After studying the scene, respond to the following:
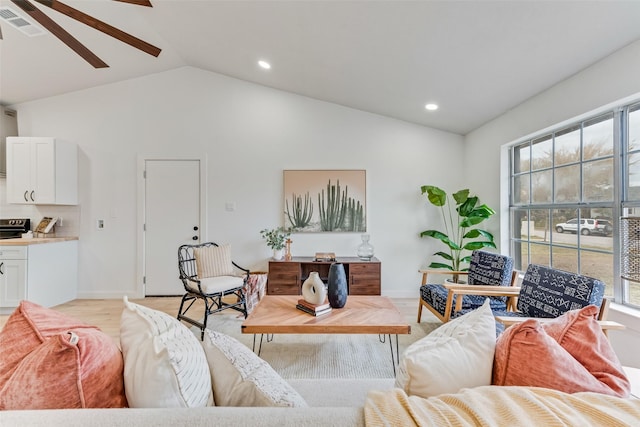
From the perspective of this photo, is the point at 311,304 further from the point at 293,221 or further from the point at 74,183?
the point at 74,183

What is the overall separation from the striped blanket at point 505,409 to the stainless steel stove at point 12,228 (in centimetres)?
518

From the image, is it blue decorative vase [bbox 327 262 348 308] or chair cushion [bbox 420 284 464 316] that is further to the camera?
chair cushion [bbox 420 284 464 316]

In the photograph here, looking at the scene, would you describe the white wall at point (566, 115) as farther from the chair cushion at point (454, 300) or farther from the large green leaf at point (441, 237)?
the chair cushion at point (454, 300)

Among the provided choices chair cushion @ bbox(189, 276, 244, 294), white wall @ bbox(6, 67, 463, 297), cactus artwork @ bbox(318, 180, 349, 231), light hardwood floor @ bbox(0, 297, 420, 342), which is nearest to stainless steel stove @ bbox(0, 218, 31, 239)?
white wall @ bbox(6, 67, 463, 297)

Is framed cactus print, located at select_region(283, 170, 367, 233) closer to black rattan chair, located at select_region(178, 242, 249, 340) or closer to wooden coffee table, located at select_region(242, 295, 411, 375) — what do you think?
black rattan chair, located at select_region(178, 242, 249, 340)

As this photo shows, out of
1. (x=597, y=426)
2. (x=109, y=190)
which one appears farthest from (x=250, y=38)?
(x=597, y=426)

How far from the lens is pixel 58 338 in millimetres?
692

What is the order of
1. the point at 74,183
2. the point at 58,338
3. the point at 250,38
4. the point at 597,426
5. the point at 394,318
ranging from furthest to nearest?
the point at 74,183
the point at 250,38
the point at 394,318
the point at 58,338
the point at 597,426

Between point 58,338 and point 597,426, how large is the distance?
4.07 feet

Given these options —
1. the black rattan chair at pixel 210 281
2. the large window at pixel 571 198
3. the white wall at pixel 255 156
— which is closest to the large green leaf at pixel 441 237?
the white wall at pixel 255 156

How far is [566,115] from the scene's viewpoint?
92.8 inches

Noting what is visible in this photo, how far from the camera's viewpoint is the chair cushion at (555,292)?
5.68 feet

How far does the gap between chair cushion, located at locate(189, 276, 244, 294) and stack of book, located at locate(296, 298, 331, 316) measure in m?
1.12

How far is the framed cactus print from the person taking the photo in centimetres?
406
